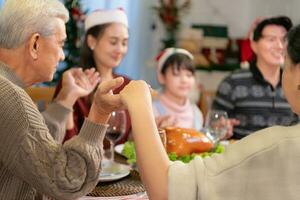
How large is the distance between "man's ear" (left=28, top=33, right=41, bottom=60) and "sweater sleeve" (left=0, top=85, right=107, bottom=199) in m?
0.19

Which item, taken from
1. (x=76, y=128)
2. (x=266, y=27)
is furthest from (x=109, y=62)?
(x=266, y=27)

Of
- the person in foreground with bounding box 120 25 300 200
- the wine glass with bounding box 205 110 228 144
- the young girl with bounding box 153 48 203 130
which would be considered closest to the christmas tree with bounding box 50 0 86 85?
the young girl with bounding box 153 48 203 130

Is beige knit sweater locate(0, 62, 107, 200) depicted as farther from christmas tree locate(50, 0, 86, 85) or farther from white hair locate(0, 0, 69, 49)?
christmas tree locate(50, 0, 86, 85)

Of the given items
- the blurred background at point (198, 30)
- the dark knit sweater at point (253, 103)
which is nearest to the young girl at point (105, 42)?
the dark knit sweater at point (253, 103)

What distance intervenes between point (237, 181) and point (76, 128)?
4.17ft

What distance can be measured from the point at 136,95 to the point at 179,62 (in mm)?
1675

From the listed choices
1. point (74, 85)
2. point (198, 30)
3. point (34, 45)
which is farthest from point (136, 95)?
point (198, 30)

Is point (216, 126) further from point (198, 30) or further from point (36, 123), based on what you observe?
point (198, 30)

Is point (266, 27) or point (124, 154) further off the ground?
point (266, 27)

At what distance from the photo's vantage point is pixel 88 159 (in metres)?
1.06

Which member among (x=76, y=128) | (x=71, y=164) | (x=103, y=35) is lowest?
(x=76, y=128)

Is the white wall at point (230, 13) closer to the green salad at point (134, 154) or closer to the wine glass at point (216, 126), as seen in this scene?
the wine glass at point (216, 126)

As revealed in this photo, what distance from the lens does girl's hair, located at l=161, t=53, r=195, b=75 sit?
2.59 m

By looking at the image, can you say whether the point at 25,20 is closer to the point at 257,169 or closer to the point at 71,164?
the point at 71,164
